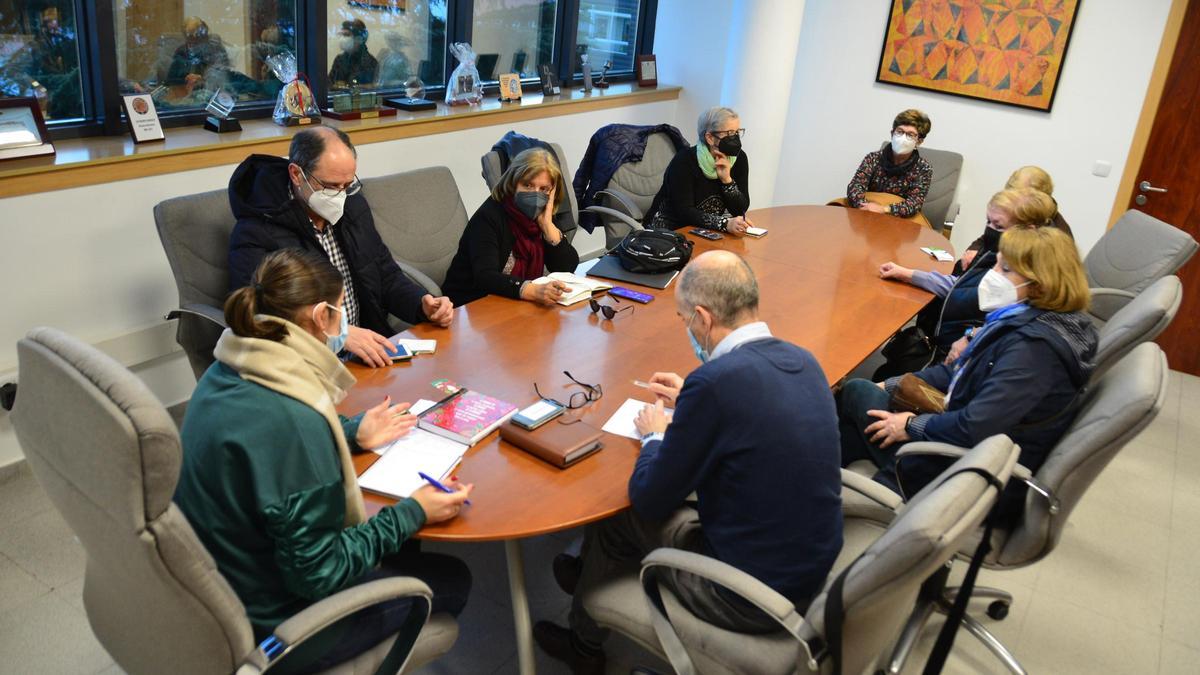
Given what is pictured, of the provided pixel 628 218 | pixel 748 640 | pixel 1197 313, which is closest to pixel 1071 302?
pixel 748 640

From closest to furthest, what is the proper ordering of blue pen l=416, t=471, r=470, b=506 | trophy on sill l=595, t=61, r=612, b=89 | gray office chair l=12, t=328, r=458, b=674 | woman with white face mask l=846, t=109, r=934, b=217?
gray office chair l=12, t=328, r=458, b=674, blue pen l=416, t=471, r=470, b=506, woman with white face mask l=846, t=109, r=934, b=217, trophy on sill l=595, t=61, r=612, b=89

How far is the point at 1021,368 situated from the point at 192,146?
3110 mm

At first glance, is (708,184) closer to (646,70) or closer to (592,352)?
(592,352)

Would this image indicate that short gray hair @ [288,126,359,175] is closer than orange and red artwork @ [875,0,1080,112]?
Yes

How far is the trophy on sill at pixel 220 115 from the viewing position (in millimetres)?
3725

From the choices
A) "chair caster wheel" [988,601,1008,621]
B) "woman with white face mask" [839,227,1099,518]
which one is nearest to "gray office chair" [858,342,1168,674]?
"woman with white face mask" [839,227,1099,518]

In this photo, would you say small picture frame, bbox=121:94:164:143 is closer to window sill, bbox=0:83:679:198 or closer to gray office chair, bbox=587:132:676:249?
window sill, bbox=0:83:679:198

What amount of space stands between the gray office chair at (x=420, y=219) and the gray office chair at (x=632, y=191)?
3.15 ft

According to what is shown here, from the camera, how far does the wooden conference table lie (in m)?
1.93

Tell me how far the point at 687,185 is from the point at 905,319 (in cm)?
143

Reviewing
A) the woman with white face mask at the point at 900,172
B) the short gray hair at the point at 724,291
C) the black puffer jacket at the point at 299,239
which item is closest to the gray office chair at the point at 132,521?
the short gray hair at the point at 724,291

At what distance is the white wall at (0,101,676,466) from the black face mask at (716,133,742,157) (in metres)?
2.26

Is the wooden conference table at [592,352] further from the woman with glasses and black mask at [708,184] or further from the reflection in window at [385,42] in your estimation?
the reflection in window at [385,42]

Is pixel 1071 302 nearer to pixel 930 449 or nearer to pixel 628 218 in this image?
pixel 930 449
